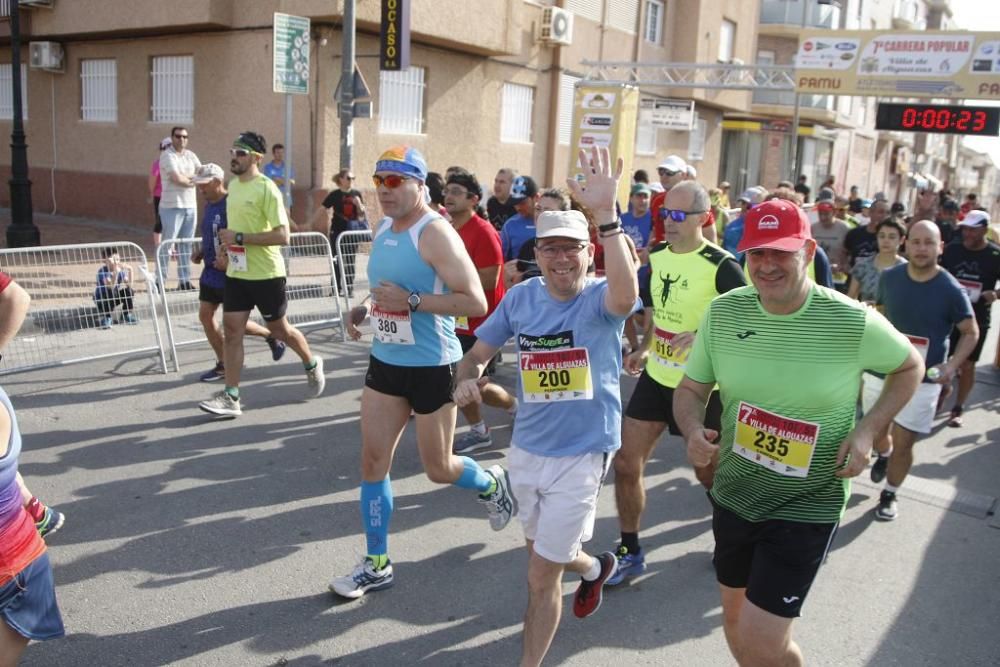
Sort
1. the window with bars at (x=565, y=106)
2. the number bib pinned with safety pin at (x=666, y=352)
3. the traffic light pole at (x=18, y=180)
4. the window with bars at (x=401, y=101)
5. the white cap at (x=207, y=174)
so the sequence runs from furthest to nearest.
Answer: the window with bars at (x=565, y=106) < the window with bars at (x=401, y=101) < the traffic light pole at (x=18, y=180) < the white cap at (x=207, y=174) < the number bib pinned with safety pin at (x=666, y=352)

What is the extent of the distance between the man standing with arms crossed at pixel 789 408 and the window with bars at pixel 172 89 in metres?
16.1

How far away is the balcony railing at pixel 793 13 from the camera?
39.0m

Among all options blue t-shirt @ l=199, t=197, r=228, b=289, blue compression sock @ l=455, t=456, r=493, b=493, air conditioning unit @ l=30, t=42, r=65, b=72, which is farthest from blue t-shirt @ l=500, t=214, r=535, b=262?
air conditioning unit @ l=30, t=42, r=65, b=72

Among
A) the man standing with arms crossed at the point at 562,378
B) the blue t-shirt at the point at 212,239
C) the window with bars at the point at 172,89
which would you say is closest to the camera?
the man standing with arms crossed at the point at 562,378

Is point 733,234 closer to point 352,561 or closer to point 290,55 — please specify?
point 290,55

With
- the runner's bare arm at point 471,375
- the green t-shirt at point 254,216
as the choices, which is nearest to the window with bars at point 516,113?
the green t-shirt at point 254,216

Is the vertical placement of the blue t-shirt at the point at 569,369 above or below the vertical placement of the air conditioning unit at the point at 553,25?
below

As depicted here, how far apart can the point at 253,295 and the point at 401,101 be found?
11.2 meters

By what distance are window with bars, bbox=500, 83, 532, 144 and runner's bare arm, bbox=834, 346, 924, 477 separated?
17983 mm

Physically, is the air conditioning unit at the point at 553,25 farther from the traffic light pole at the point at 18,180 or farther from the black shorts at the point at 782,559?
the black shorts at the point at 782,559

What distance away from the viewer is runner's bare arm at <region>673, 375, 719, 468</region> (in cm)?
292

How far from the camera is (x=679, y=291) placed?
4648 mm

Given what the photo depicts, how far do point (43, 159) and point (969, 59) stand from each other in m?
20.6

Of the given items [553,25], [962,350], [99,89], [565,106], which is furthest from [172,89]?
[962,350]
